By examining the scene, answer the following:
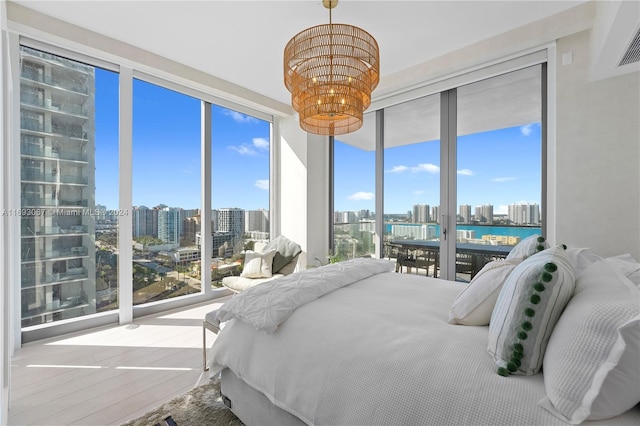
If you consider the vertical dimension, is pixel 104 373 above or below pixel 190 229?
below

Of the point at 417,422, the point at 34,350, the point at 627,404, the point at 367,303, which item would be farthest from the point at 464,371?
the point at 34,350

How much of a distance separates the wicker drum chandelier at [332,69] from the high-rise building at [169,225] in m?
2.23

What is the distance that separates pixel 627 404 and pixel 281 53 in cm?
341

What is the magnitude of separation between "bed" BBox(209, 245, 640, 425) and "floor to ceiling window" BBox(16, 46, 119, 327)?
2.21 metres

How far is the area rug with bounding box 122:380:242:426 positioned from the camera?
5.31ft

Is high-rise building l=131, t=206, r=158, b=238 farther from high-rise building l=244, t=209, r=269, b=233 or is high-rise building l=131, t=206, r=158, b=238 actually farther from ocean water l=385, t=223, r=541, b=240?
ocean water l=385, t=223, r=541, b=240

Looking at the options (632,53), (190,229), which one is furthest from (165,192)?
(632,53)

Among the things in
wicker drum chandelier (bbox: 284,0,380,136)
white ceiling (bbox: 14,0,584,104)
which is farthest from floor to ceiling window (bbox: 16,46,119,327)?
wicker drum chandelier (bbox: 284,0,380,136)

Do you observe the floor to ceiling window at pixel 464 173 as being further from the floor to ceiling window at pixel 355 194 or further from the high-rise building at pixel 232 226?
the high-rise building at pixel 232 226

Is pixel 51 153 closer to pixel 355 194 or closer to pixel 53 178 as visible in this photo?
pixel 53 178

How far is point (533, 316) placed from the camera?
95 centimetres

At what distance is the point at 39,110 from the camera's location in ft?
9.02

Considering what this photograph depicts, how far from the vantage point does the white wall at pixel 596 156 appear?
2301 mm

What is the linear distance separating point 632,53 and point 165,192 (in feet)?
14.1
